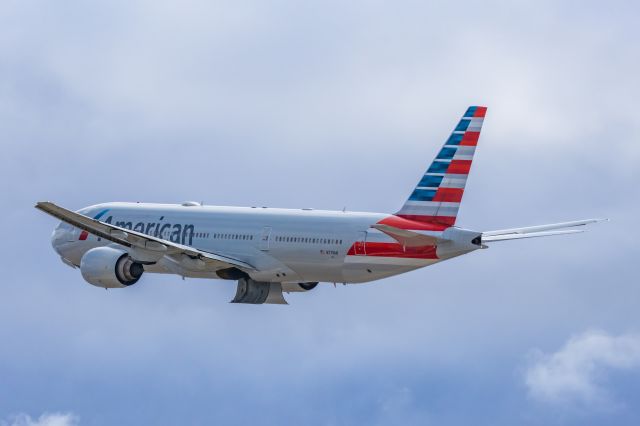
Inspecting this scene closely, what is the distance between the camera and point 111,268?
231 feet

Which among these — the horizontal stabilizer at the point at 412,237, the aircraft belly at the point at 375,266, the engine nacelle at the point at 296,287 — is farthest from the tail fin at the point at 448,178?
the engine nacelle at the point at 296,287

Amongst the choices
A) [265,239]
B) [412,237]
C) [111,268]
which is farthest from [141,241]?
[412,237]

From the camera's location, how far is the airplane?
6556 centimetres

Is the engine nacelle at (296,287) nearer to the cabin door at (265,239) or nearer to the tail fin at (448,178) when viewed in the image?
the cabin door at (265,239)

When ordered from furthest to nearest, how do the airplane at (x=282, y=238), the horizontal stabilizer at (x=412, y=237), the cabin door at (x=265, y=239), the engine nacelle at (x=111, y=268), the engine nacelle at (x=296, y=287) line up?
the engine nacelle at (x=296, y=287) < the engine nacelle at (x=111, y=268) < the cabin door at (x=265, y=239) < the airplane at (x=282, y=238) < the horizontal stabilizer at (x=412, y=237)

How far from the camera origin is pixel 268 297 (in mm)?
73062

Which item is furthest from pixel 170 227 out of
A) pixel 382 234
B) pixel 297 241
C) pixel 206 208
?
pixel 382 234

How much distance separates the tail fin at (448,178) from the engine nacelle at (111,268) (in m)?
13.7

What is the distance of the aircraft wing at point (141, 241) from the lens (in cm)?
6594

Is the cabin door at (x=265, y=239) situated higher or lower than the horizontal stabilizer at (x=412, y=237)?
lower

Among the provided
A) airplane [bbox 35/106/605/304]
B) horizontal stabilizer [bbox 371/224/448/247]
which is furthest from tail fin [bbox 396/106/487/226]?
horizontal stabilizer [bbox 371/224/448/247]

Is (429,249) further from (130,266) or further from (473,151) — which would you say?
(130,266)

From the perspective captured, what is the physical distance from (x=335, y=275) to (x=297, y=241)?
2419mm

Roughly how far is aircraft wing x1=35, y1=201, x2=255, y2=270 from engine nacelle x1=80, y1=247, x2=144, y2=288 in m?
0.92
